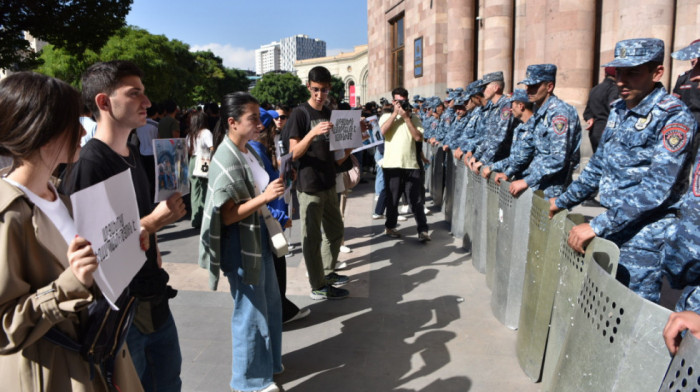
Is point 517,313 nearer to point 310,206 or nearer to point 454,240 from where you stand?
point 310,206

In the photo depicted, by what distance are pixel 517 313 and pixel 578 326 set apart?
6.69 feet

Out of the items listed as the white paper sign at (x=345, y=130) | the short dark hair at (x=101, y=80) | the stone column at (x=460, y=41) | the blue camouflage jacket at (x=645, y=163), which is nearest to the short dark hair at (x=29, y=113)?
the short dark hair at (x=101, y=80)

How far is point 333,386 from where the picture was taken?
3.51m

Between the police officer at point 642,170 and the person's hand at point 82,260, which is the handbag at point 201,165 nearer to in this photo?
the person's hand at point 82,260

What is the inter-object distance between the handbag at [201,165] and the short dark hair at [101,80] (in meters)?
2.73

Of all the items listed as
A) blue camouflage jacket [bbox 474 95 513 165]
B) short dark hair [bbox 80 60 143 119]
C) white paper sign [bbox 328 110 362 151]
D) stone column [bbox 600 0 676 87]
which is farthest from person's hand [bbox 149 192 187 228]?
stone column [bbox 600 0 676 87]

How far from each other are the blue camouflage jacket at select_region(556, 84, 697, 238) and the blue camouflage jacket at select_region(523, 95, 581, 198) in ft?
2.94

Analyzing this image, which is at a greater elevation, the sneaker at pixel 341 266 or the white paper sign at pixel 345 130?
the white paper sign at pixel 345 130

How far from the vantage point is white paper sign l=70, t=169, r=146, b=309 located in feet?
4.98

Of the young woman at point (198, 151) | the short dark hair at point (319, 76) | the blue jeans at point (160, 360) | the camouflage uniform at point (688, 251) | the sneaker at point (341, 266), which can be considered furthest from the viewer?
the sneaker at point (341, 266)

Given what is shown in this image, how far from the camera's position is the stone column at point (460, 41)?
1561 centimetres

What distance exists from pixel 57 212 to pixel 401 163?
19.6 feet

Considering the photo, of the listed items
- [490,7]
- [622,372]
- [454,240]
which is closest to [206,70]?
[490,7]

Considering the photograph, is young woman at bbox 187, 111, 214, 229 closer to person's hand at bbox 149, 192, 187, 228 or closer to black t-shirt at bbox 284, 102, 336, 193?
black t-shirt at bbox 284, 102, 336, 193
